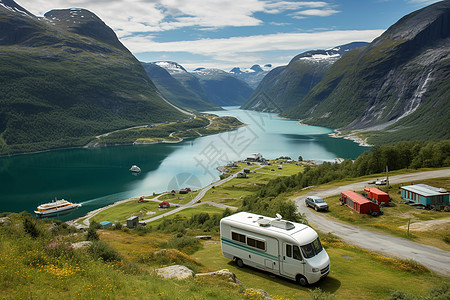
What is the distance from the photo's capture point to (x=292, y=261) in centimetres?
1878

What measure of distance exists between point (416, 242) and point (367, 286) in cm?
1488

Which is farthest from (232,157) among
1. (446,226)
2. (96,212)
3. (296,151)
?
(446,226)

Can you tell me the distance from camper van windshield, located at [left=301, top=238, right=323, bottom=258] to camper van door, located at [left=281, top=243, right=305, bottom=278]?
402 millimetres

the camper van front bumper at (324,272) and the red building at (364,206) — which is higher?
the camper van front bumper at (324,272)

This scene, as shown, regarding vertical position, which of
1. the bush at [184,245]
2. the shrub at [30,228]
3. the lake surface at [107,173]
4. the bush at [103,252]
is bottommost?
the lake surface at [107,173]

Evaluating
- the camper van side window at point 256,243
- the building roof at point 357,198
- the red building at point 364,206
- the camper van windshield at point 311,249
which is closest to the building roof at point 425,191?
the red building at point 364,206

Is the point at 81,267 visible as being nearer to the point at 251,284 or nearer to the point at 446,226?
the point at 251,284

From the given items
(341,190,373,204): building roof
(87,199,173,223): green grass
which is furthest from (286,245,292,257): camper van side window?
(87,199,173,223): green grass

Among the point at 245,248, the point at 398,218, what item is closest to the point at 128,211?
the point at 398,218

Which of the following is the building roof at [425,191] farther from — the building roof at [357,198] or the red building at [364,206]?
the building roof at [357,198]

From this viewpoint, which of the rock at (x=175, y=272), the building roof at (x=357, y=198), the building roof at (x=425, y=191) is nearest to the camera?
the rock at (x=175, y=272)

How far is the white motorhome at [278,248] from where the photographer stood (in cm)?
1855

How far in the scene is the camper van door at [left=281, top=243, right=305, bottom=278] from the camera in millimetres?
18516

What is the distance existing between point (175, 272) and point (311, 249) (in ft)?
28.5
